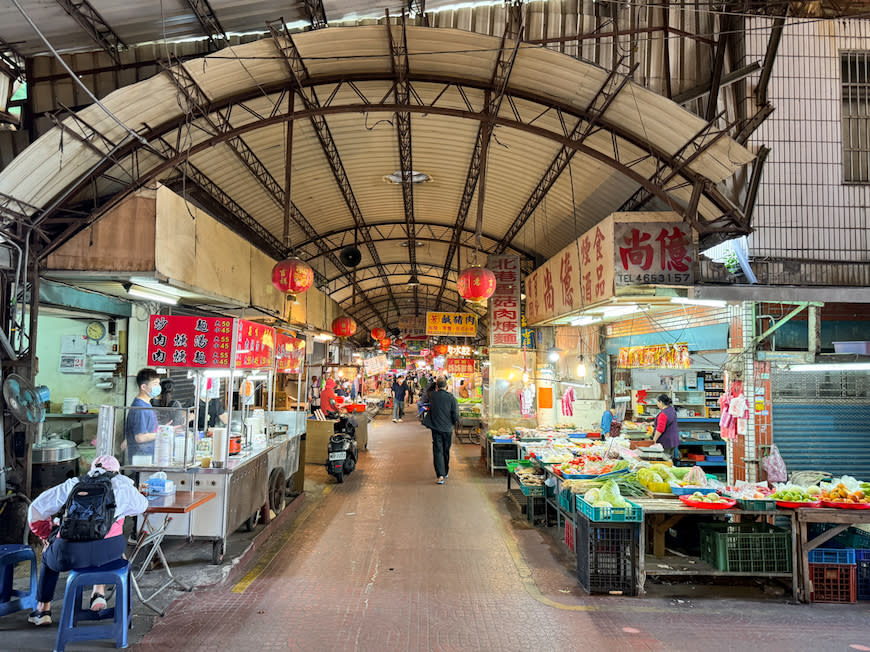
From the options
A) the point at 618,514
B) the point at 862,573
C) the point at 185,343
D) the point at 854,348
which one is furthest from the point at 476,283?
the point at 862,573

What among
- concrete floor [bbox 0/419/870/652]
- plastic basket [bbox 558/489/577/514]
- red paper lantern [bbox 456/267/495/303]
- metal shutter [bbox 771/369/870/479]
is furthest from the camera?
red paper lantern [bbox 456/267/495/303]

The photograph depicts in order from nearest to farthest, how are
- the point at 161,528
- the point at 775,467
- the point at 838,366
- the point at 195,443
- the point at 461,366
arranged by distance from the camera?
the point at 161,528, the point at 195,443, the point at 838,366, the point at 775,467, the point at 461,366

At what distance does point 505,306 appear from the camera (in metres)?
12.9

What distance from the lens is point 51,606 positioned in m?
4.82

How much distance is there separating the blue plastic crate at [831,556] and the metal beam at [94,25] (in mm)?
9216

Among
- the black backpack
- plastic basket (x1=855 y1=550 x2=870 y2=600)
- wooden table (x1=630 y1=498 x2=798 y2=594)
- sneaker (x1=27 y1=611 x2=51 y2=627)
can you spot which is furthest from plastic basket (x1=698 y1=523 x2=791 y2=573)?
sneaker (x1=27 y1=611 x2=51 y2=627)

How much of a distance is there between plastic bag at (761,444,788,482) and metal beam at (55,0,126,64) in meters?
9.58

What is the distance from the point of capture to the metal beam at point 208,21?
20.3ft

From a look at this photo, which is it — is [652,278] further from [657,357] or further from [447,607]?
[447,607]

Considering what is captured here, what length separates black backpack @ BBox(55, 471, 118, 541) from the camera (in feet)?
13.3

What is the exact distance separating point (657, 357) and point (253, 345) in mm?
7082

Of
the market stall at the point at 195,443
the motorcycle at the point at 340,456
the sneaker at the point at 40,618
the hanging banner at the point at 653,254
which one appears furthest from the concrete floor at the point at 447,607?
the hanging banner at the point at 653,254

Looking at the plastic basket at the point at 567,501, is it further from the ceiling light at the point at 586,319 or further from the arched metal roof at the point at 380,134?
the ceiling light at the point at 586,319

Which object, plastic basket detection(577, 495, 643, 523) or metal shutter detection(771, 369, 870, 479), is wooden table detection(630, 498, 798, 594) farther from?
metal shutter detection(771, 369, 870, 479)
